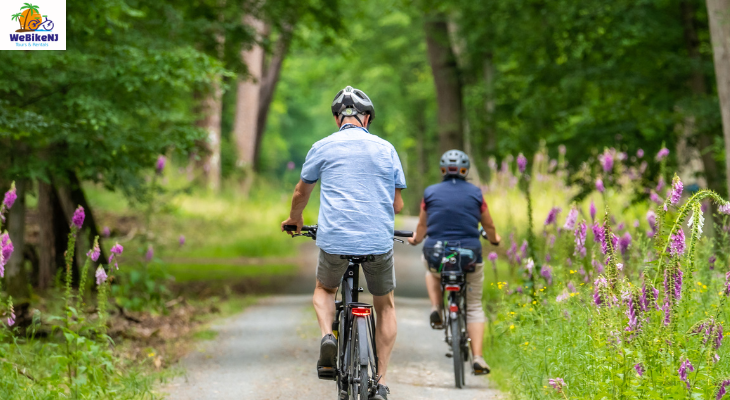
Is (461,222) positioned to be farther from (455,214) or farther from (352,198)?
(352,198)

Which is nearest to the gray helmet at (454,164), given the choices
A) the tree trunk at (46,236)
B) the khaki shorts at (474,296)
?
the khaki shorts at (474,296)

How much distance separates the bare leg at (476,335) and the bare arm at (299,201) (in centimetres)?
237

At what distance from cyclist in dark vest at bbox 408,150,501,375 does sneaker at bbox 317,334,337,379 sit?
212 cm

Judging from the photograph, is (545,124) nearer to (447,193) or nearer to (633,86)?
(633,86)

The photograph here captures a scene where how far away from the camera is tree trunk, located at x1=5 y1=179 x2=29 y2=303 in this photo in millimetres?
9195

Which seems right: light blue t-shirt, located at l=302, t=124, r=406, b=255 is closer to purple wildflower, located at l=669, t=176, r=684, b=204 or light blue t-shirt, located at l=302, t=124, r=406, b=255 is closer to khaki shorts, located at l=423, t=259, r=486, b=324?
purple wildflower, located at l=669, t=176, r=684, b=204

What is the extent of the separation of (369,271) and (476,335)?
238 centimetres

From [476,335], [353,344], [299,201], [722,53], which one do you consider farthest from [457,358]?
[722,53]

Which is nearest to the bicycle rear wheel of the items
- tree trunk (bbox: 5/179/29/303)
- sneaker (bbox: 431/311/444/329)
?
sneaker (bbox: 431/311/444/329)

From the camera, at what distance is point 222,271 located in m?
15.9

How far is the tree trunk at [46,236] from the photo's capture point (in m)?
10.3

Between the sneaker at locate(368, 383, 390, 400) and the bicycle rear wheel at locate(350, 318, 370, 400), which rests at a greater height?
the bicycle rear wheel at locate(350, 318, 370, 400)

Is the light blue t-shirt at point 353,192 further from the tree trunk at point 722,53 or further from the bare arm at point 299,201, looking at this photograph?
the tree trunk at point 722,53

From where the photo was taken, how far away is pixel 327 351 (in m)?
5.05
